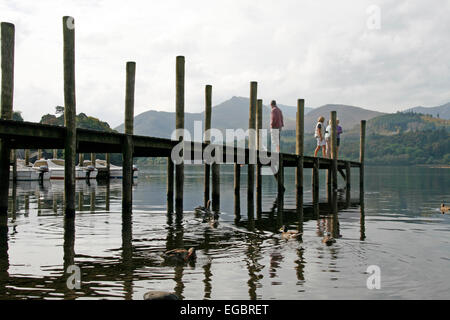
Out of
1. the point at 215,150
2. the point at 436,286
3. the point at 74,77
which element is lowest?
the point at 436,286

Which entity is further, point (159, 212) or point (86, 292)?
point (159, 212)

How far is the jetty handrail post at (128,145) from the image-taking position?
1862 centimetres

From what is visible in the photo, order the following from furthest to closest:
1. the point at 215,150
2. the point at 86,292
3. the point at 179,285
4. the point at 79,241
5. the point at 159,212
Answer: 1. the point at 215,150
2. the point at 159,212
3. the point at 79,241
4. the point at 179,285
5. the point at 86,292

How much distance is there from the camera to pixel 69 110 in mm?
15836

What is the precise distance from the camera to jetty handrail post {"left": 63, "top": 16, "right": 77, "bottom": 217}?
1571cm

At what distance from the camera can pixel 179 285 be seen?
8633mm

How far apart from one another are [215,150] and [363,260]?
1406 centimetres

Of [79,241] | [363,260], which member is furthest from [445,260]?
[79,241]

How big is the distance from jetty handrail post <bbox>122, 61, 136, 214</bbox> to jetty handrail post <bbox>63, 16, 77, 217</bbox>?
295 centimetres

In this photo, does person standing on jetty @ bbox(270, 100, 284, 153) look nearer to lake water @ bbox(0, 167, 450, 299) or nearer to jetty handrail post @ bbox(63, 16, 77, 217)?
lake water @ bbox(0, 167, 450, 299)

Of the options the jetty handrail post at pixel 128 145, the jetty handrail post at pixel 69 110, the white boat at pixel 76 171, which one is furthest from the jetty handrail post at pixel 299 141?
the white boat at pixel 76 171

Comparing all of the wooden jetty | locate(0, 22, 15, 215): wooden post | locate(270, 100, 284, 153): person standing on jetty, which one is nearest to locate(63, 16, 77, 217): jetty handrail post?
the wooden jetty

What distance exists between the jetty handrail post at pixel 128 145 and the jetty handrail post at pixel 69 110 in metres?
2.95

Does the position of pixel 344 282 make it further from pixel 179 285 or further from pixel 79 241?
pixel 79 241
